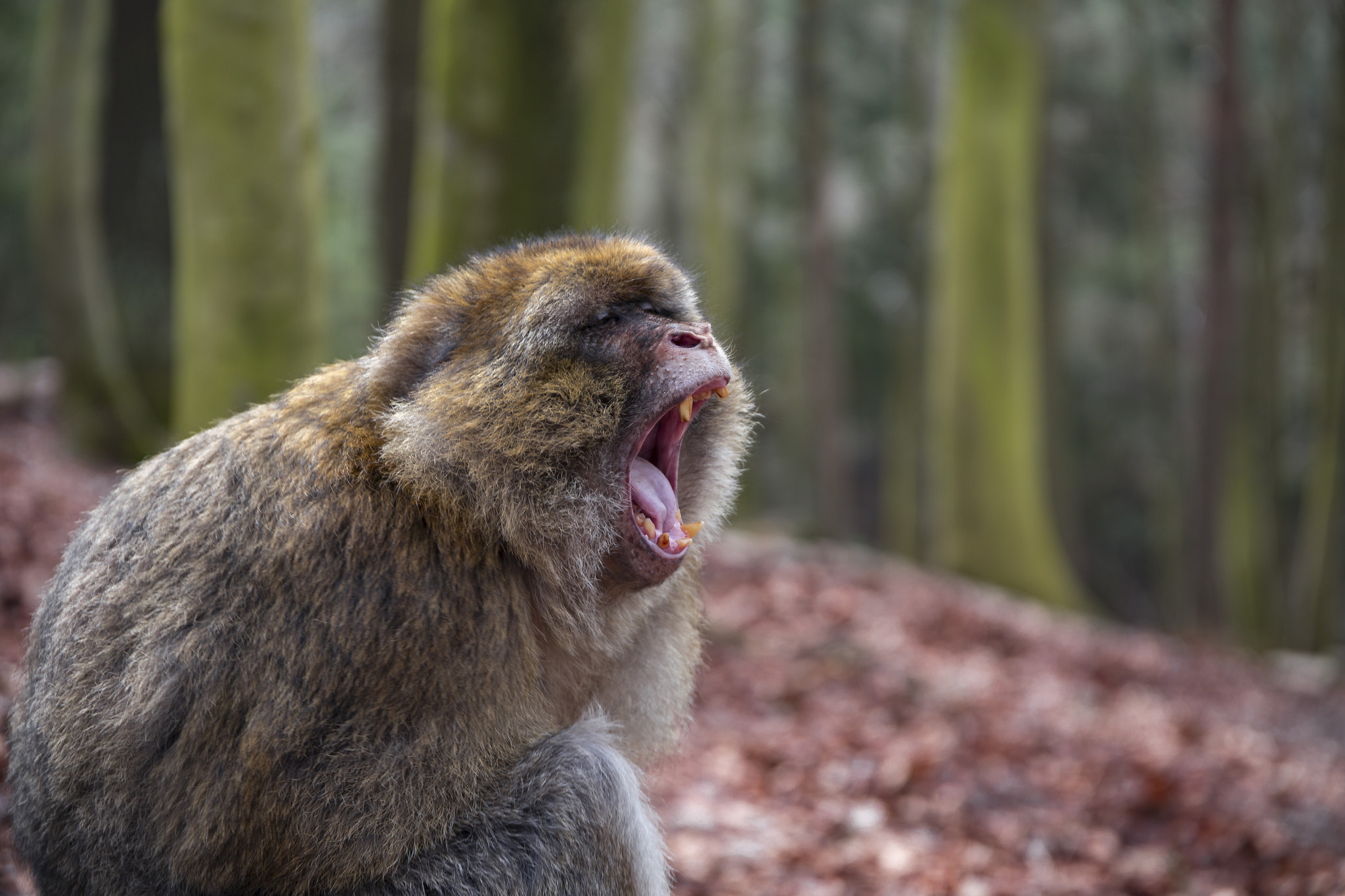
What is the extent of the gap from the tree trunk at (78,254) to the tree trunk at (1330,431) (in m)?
10.7

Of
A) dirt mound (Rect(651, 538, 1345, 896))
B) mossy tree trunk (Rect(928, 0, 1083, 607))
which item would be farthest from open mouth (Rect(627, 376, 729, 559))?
mossy tree trunk (Rect(928, 0, 1083, 607))

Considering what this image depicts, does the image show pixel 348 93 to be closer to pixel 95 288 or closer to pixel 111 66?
pixel 111 66

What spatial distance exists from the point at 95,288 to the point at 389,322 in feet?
25.6

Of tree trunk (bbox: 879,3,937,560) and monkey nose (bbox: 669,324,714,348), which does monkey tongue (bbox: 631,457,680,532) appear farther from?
tree trunk (bbox: 879,3,937,560)

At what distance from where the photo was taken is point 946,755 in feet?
18.7

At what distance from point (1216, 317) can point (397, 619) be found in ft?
40.7

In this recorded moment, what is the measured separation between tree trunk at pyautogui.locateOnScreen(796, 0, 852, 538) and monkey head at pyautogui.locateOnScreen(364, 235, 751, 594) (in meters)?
13.4

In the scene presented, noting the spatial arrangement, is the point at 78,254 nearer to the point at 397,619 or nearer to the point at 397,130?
the point at 397,130

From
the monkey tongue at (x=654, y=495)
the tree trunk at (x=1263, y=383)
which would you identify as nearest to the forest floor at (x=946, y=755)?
the monkey tongue at (x=654, y=495)

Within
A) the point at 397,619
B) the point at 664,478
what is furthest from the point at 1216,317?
the point at 397,619

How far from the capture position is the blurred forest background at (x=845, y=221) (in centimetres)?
600

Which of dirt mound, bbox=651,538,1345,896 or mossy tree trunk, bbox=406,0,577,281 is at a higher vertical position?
mossy tree trunk, bbox=406,0,577,281

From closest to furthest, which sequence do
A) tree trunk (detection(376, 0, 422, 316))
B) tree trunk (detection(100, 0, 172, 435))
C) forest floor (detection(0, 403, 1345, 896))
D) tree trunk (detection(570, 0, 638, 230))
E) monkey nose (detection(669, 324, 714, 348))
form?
monkey nose (detection(669, 324, 714, 348)), forest floor (detection(0, 403, 1345, 896)), tree trunk (detection(570, 0, 638, 230)), tree trunk (detection(100, 0, 172, 435)), tree trunk (detection(376, 0, 422, 316))

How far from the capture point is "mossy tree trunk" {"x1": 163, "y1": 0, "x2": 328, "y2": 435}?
5570 millimetres
